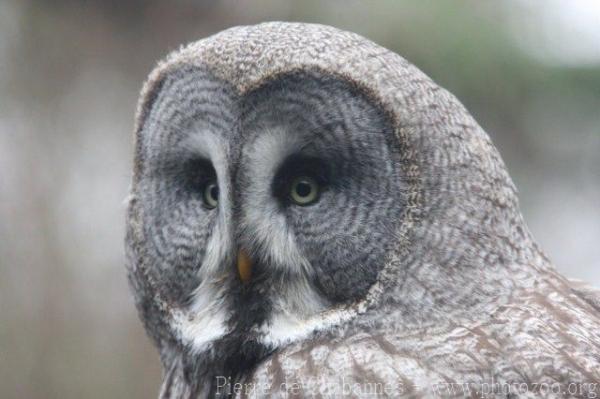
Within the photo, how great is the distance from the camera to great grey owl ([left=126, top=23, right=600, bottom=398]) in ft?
6.82

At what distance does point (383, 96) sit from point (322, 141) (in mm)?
182

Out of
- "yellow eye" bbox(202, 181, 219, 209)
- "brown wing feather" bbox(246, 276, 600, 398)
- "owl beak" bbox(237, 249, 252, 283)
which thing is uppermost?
"yellow eye" bbox(202, 181, 219, 209)

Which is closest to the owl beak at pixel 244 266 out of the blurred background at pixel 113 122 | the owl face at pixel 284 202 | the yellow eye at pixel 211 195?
the owl face at pixel 284 202

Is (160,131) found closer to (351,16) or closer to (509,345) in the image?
(509,345)

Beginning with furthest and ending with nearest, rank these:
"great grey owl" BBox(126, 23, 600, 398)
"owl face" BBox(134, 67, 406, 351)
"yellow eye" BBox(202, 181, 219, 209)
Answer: "yellow eye" BBox(202, 181, 219, 209)
"owl face" BBox(134, 67, 406, 351)
"great grey owl" BBox(126, 23, 600, 398)

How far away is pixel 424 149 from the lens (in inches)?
86.6

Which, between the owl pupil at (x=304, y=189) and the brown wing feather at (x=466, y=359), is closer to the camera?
the brown wing feather at (x=466, y=359)

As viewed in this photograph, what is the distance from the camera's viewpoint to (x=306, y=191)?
225cm

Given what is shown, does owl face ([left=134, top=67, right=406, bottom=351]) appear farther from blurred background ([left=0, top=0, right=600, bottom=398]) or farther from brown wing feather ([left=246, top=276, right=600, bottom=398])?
blurred background ([left=0, top=0, right=600, bottom=398])

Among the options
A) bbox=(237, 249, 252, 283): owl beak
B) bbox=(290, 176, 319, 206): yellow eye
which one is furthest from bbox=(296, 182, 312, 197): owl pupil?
bbox=(237, 249, 252, 283): owl beak

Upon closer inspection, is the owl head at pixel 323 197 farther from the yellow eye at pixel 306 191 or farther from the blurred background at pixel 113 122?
the blurred background at pixel 113 122

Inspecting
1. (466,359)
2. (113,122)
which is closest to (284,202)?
(466,359)

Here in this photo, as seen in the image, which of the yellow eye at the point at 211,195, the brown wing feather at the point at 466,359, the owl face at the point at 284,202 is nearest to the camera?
the brown wing feather at the point at 466,359

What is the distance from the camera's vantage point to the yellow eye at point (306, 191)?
7.36 feet
